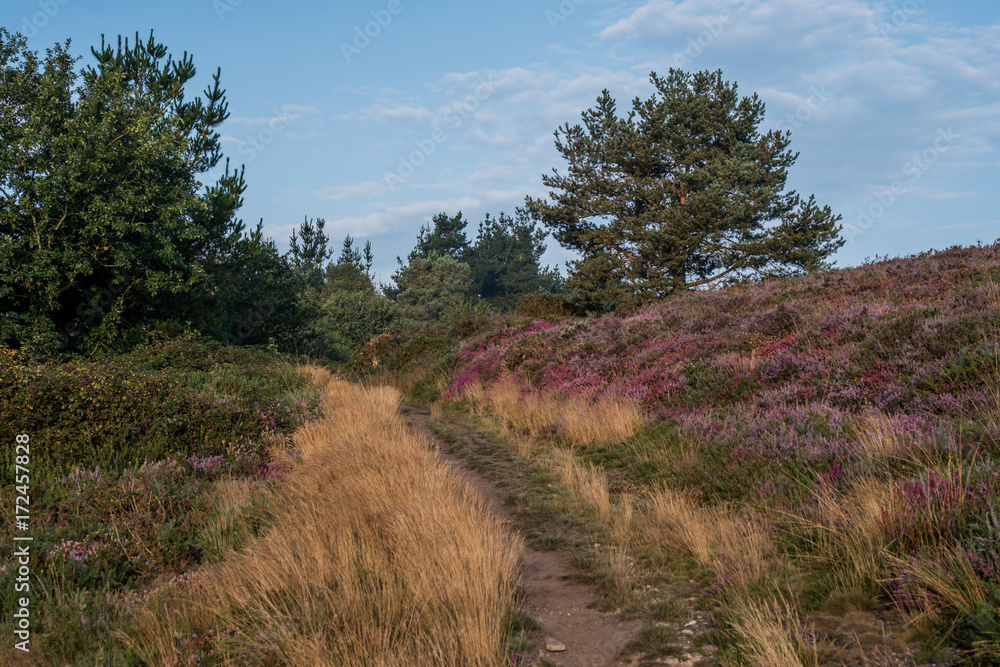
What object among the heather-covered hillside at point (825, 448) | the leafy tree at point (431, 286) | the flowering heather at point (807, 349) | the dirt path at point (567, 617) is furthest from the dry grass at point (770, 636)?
the leafy tree at point (431, 286)

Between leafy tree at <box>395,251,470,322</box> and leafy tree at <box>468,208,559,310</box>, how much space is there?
6930mm

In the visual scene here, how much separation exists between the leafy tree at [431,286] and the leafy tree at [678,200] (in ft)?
103

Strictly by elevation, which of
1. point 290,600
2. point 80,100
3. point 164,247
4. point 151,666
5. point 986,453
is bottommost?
point 151,666

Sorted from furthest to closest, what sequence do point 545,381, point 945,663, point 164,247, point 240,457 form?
point 164,247, point 545,381, point 240,457, point 945,663

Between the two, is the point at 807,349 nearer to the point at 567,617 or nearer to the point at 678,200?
the point at 567,617

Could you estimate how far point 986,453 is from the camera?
15.3 ft

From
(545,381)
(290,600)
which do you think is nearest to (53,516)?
(290,600)

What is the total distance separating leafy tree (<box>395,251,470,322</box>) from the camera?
66.7m

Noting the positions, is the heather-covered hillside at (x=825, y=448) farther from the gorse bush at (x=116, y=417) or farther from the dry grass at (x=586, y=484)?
the gorse bush at (x=116, y=417)

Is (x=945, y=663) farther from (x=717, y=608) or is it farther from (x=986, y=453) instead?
(x=986, y=453)

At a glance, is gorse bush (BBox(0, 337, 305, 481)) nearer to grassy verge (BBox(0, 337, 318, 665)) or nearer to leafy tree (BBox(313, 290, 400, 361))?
grassy verge (BBox(0, 337, 318, 665))

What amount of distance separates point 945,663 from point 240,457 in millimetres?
9030

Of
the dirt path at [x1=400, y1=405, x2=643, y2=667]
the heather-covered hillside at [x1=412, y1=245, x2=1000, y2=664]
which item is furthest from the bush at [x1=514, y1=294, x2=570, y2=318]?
the dirt path at [x1=400, y1=405, x2=643, y2=667]

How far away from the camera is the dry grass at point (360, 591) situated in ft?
11.9
